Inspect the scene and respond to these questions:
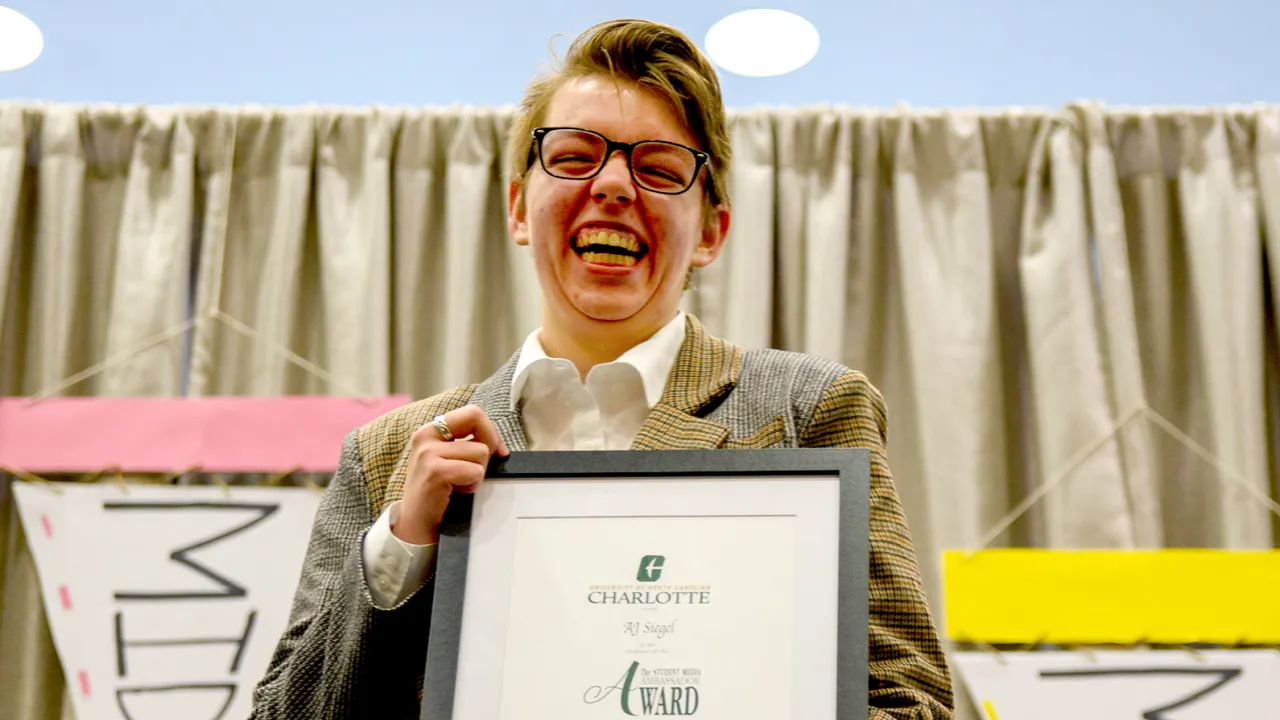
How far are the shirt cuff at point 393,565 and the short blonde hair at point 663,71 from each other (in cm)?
38

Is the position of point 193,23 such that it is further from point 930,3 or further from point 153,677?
point 930,3

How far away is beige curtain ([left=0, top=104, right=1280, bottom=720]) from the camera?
1880 millimetres

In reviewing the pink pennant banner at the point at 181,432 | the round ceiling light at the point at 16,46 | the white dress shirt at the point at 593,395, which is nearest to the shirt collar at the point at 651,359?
the white dress shirt at the point at 593,395

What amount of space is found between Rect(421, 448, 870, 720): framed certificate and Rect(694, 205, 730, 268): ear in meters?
0.31

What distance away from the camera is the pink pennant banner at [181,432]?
1.85m

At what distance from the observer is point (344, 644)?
3.01 feet

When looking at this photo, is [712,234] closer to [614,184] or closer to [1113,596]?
[614,184]

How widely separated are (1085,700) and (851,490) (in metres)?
1.09

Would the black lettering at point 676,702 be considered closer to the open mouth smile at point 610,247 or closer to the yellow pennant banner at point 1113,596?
the open mouth smile at point 610,247

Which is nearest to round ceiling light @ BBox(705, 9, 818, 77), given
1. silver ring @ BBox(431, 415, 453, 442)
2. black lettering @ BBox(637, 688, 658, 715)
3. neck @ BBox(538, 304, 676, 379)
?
neck @ BBox(538, 304, 676, 379)

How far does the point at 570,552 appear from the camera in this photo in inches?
33.8

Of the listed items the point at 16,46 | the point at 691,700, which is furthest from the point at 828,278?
the point at 16,46

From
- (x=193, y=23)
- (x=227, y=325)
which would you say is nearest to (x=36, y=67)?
(x=193, y=23)

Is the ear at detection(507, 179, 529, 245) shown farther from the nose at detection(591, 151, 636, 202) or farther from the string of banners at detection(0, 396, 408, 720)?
the string of banners at detection(0, 396, 408, 720)
